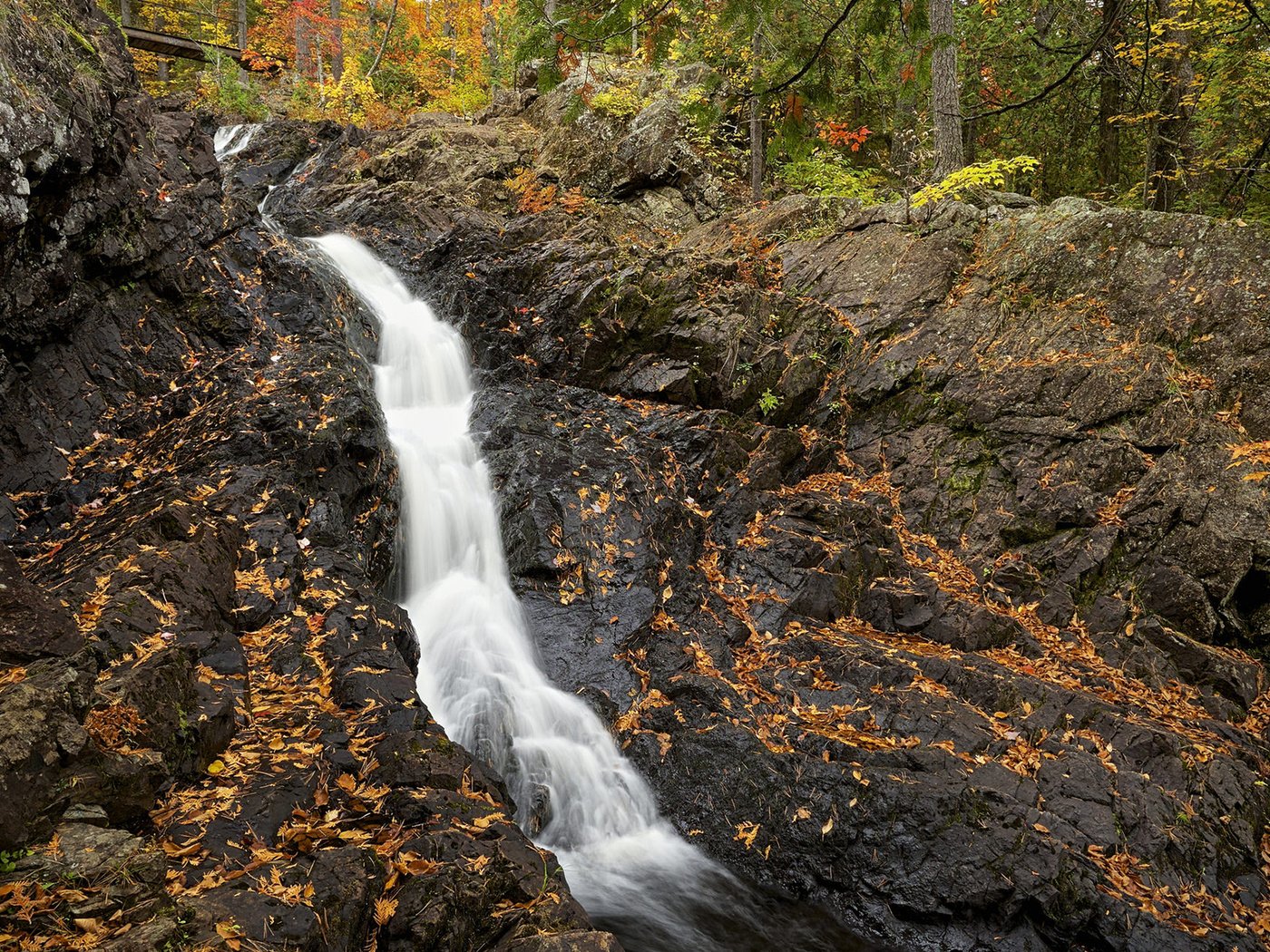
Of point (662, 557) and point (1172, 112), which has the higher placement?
point (1172, 112)

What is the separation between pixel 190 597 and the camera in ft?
16.0

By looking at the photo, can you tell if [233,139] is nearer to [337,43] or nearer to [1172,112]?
[337,43]

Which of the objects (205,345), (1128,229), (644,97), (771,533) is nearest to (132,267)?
(205,345)

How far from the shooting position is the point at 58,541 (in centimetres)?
593

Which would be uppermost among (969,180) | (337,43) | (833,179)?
(337,43)

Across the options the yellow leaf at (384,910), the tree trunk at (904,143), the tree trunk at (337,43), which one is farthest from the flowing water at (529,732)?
the tree trunk at (337,43)

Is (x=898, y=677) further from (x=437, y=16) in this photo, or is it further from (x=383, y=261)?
(x=437, y=16)

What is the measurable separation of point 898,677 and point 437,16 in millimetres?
31061

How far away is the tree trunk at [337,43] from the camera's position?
24438mm

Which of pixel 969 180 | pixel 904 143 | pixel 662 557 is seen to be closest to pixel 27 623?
pixel 662 557

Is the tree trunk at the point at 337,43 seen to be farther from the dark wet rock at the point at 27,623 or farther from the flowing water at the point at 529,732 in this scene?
the dark wet rock at the point at 27,623

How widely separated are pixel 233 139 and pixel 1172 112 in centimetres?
1911

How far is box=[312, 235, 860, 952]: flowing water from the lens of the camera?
17.5 ft

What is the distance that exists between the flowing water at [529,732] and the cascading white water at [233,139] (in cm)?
1083
